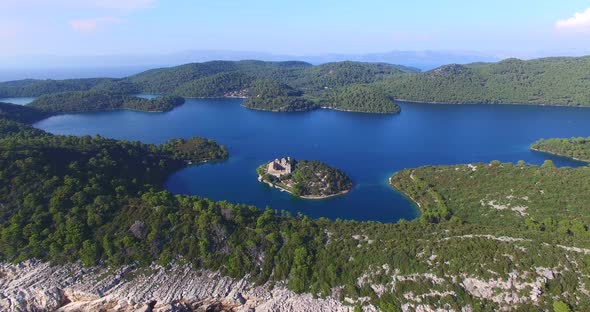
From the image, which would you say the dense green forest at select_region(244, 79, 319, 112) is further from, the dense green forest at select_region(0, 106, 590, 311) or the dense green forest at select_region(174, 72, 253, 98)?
the dense green forest at select_region(0, 106, 590, 311)

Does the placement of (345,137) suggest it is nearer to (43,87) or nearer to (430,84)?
(430,84)

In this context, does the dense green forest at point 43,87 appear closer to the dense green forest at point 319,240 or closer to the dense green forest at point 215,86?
the dense green forest at point 215,86

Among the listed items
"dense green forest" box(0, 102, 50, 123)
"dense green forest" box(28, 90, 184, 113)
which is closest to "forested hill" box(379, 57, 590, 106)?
"dense green forest" box(28, 90, 184, 113)

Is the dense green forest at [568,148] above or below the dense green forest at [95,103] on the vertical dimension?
below

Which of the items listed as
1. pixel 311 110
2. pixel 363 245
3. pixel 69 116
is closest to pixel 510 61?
pixel 311 110

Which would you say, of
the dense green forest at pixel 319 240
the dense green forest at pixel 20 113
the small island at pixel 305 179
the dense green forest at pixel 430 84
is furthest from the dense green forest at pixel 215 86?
the dense green forest at pixel 319 240

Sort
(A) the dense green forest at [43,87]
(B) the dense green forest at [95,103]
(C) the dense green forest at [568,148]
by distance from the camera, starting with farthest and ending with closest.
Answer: (A) the dense green forest at [43,87]
(B) the dense green forest at [95,103]
(C) the dense green forest at [568,148]

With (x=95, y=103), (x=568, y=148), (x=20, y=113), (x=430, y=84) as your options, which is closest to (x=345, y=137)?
(x=568, y=148)
